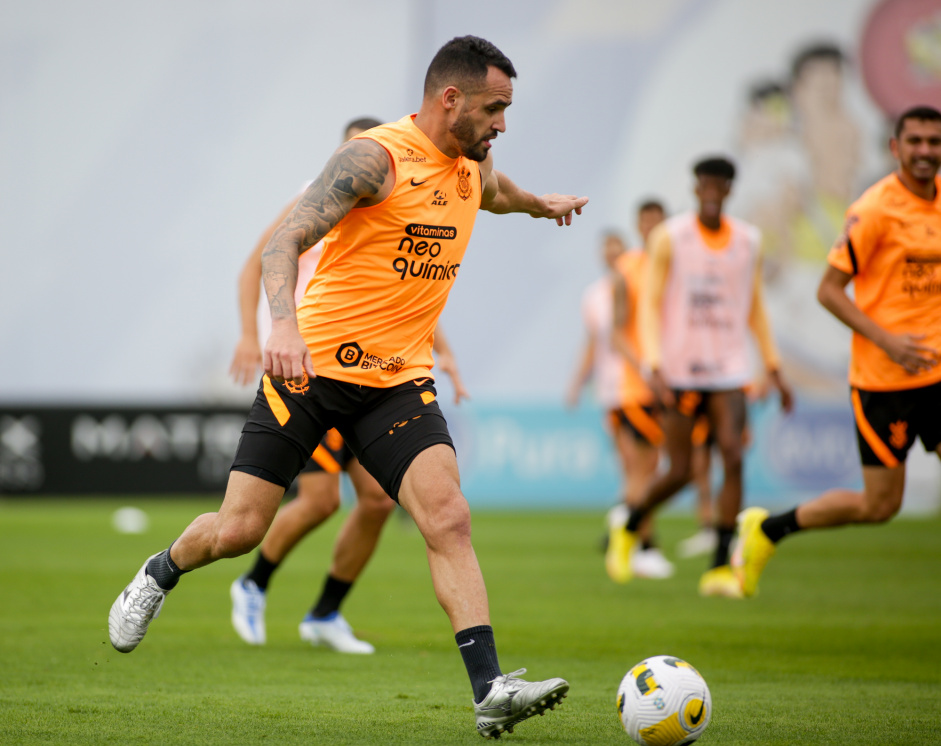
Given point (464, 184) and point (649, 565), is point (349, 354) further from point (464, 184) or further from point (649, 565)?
point (649, 565)

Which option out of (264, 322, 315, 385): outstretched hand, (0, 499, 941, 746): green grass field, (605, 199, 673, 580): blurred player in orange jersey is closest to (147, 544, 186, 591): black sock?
(0, 499, 941, 746): green grass field

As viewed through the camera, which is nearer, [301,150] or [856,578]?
[856,578]

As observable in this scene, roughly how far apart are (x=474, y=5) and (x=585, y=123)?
9.22 ft

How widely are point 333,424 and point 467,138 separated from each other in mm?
1155

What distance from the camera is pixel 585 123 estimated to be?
21234mm

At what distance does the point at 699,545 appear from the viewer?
483 inches

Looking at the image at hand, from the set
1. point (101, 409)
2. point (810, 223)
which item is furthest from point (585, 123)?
point (101, 409)

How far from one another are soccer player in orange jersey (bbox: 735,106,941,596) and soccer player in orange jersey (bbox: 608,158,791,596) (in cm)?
226

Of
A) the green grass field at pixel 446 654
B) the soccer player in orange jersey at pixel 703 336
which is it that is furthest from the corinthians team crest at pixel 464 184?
the soccer player in orange jersey at pixel 703 336

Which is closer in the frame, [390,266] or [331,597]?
[390,266]

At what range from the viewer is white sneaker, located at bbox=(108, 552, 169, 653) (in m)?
4.58

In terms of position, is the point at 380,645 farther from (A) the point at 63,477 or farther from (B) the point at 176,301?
(B) the point at 176,301

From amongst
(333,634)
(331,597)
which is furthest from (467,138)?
(333,634)

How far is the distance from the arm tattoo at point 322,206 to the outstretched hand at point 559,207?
970 mm
